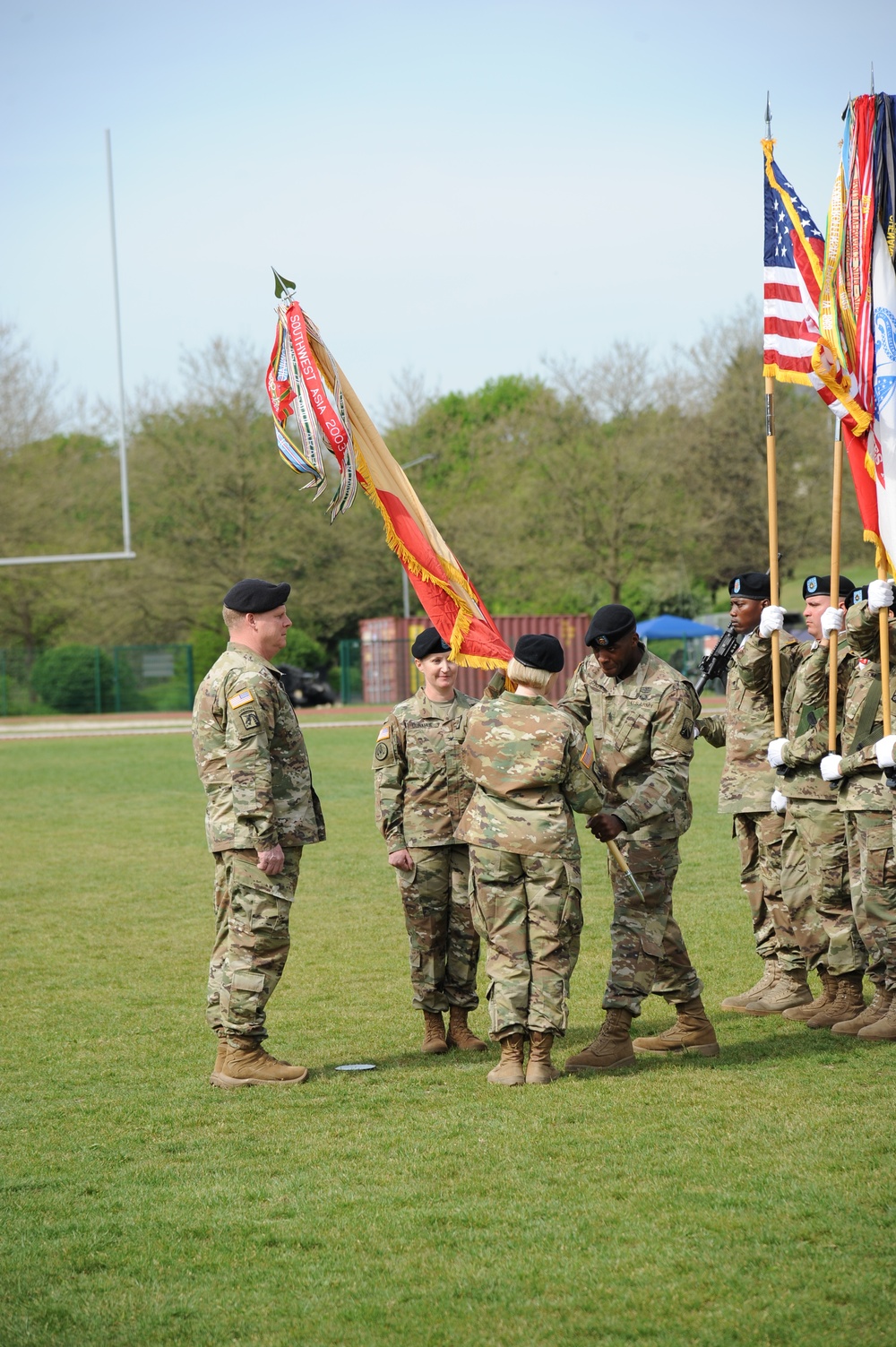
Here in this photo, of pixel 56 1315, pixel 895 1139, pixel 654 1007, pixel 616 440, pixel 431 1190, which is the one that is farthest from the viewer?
pixel 616 440

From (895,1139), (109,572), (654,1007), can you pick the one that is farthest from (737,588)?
(109,572)

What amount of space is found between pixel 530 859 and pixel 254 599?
187 cm

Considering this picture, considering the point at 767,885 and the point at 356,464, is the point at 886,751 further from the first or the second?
the point at 356,464

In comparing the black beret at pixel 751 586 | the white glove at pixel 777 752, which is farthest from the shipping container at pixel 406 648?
the white glove at pixel 777 752

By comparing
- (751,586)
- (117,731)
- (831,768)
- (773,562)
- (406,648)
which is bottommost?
(117,731)

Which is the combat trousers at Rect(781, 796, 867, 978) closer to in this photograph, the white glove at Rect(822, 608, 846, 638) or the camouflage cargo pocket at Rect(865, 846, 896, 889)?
the camouflage cargo pocket at Rect(865, 846, 896, 889)

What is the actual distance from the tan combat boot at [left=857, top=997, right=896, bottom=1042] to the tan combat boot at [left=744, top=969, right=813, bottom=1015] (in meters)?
0.71

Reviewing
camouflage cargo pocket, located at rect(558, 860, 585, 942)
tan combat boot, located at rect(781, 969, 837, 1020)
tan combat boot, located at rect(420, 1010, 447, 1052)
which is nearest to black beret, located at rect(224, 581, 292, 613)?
camouflage cargo pocket, located at rect(558, 860, 585, 942)

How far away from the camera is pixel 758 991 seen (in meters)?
8.09

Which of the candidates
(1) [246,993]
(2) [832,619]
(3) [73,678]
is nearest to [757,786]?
(2) [832,619]

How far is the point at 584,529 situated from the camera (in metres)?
49.8

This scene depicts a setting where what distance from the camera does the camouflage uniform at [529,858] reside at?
643cm

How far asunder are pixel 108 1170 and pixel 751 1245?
Result: 8.28 feet

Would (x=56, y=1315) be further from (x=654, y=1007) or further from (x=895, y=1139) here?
(x=654, y=1007)
